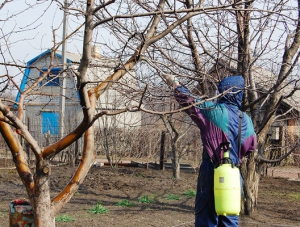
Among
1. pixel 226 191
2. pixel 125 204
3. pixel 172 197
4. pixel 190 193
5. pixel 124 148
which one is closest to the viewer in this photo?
pixel 226 191

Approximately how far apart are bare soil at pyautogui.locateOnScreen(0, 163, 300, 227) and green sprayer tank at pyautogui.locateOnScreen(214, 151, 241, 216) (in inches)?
104

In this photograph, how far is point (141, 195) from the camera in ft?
32.6

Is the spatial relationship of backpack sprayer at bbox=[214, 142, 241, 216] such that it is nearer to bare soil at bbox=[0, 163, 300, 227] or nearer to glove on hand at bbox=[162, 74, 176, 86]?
glove on hand at bbox=[162, 74, 176, 86]

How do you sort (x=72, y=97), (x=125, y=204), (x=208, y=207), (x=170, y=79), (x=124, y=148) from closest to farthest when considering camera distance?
1. (x=208, y=207)
2. (x=170, y=79)
3. (x=72, y=97)
4. (x=125, y=204)
5. (x=124, y=148)

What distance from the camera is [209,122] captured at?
190 inches

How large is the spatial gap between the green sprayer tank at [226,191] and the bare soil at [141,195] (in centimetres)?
265

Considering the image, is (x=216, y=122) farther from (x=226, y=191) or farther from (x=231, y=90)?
(x=226, y=191)

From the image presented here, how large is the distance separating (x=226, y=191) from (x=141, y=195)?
5.55 m

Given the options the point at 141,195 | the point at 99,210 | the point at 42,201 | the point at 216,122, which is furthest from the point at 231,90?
the point at 141,195

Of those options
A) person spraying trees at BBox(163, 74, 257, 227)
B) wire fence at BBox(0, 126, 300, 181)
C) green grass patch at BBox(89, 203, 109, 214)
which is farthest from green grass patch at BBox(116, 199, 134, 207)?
wire fence at BBox(0, 126, 300, 181)

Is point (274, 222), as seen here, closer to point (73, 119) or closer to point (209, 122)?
point (209, 122)

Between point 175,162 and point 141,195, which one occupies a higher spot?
point 175,162

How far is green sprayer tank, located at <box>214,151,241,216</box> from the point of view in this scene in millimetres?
4547

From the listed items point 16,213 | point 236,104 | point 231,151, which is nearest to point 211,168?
point 231,151
